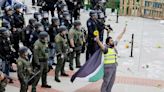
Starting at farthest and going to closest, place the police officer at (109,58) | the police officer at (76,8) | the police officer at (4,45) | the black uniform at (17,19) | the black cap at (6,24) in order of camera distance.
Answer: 1. the police officer at (76,8)
2. the black uniform at (17,19)
3. the black cap at (6,24)
4. the police officer at (4,45)
5. the police officer at (109,58)

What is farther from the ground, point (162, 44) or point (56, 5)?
point (56, 5)

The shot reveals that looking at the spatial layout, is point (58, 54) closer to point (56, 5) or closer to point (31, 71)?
point (31, 71)

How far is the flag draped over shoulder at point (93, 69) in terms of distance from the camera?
12.0 meters

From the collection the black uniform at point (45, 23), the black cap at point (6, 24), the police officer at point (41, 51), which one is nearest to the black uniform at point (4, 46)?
Answer: the police officer at point (41, 51)

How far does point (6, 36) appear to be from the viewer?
40.0 feet

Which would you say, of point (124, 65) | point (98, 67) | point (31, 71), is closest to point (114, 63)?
point (98, 67)

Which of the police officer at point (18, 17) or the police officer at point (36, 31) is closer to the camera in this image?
the police officer at point (36, 31)

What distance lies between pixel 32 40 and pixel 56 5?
578 cm

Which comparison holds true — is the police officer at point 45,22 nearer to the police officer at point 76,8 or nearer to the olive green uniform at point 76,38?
the olive green uniform at point 76,38

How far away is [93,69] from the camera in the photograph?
12.2 metres

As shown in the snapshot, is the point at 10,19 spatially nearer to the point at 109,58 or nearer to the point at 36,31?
the point at 36,31

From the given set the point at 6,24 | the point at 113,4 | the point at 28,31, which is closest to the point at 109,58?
the point at 28,31

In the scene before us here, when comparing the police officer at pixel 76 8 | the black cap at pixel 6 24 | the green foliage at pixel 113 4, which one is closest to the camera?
the black cap at pixel 6 24

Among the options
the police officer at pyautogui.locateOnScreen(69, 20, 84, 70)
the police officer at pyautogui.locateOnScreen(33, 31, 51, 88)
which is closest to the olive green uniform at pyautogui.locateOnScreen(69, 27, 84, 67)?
the police officer at pyautogui.locateOnScreen(69, 20, 84, 70)
